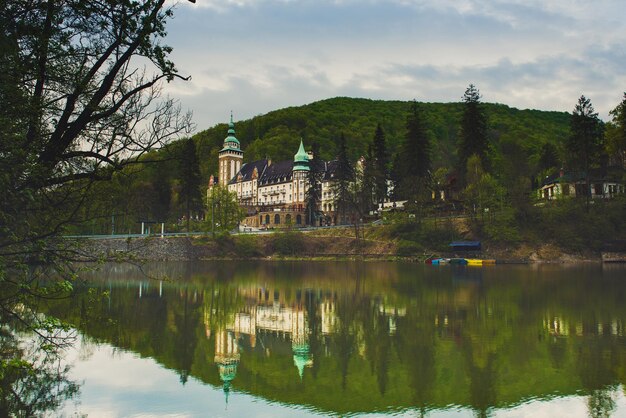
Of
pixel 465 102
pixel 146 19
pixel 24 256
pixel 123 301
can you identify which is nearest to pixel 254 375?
pixel 24 256

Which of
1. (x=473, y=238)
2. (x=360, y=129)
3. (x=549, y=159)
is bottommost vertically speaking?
(x=473, y=238)

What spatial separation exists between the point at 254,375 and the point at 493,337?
334 inches

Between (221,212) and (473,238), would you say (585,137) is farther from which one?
(221,212)

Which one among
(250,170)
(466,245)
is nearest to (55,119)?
(466,245)

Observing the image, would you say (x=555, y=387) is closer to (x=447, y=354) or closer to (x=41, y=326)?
(x=447, y=354)

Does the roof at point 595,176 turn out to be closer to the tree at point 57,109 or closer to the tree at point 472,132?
the tree at point 472,132

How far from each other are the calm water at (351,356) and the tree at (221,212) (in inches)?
2264

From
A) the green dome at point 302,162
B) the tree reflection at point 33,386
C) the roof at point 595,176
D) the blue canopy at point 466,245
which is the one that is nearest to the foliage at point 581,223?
the roof at point 595,176

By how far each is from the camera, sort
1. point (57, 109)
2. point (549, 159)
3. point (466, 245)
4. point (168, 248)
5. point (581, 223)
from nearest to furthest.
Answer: point (57, 109), point (581, 223), point (466, 245), point (168, 248), point (549, 159)

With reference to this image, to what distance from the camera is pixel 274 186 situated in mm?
130500

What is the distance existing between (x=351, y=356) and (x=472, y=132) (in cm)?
6965

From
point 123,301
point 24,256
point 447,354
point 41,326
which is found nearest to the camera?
point 41,326

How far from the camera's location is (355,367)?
14.2m

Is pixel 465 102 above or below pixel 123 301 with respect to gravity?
above
